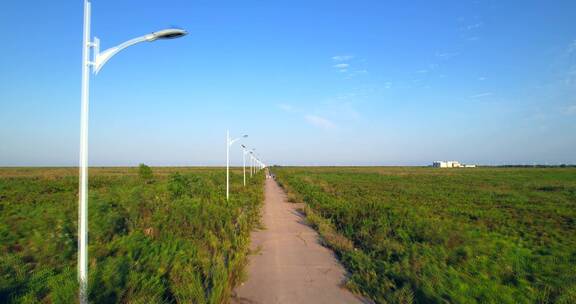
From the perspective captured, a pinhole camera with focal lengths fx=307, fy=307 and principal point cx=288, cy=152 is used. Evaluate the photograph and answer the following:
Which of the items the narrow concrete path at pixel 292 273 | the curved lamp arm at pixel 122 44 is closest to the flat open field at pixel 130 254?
the narrow concrete path at pixel 292 273

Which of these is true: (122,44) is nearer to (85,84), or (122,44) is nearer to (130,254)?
(85,84)

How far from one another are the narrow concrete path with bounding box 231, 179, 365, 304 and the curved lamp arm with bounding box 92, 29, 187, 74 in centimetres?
466

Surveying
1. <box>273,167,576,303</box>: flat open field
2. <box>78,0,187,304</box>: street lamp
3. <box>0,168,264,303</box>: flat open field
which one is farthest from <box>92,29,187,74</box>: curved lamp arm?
<box>273,167,576,303</box>: flat open field

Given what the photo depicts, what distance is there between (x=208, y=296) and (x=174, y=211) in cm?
745

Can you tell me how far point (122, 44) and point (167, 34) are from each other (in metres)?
0.72

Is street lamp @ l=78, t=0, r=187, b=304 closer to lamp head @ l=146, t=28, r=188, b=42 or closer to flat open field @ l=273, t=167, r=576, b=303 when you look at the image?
lamp head @ l=146, t=28, r=188, b=42

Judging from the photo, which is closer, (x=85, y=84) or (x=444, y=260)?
(x=85, y=84)

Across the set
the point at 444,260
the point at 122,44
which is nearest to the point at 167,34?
the point at 122,44

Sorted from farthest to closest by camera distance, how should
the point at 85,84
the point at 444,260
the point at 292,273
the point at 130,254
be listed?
the point at 444,260 → the point at 292,273 → the point at 130,254 → the point at 85,84

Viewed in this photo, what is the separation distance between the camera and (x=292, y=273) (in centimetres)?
739

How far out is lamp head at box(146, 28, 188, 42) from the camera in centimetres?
451

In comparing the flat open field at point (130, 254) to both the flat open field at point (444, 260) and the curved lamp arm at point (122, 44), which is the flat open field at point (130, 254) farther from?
the curved lamp arm at point (122, 44)

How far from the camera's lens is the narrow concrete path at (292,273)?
237 inches

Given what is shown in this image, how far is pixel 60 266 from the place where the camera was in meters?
6.77
